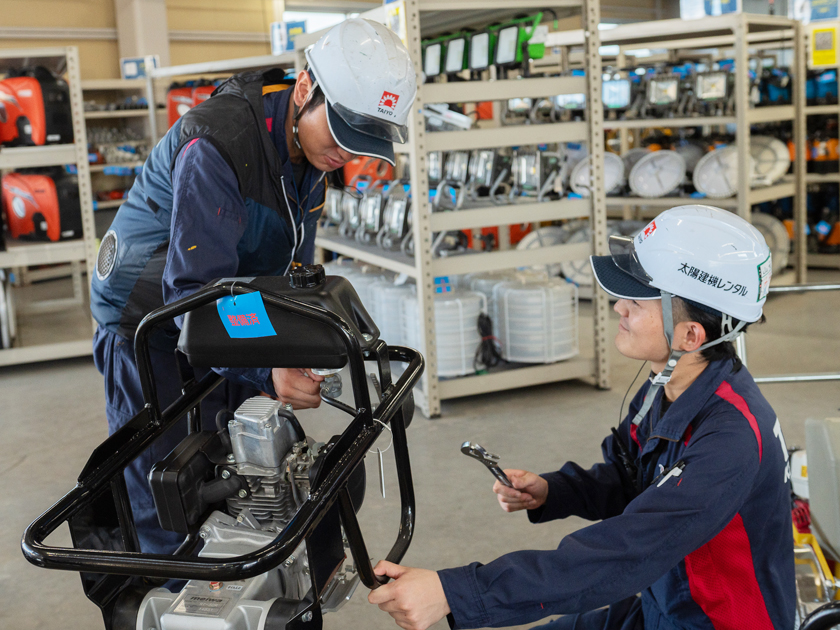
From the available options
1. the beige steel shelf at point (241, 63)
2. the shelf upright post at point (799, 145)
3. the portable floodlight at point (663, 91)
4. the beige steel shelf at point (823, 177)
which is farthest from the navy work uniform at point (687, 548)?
the beige steel shelf at point (823, 177)

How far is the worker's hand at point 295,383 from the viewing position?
1.46 m

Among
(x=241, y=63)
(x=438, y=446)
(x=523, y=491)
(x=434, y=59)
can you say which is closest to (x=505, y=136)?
(x=434, y=59)

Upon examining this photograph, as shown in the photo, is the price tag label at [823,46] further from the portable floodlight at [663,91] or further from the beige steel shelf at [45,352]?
the beige steel shelf at [45,352]

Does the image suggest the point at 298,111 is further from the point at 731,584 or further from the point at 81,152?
the point at 81,152

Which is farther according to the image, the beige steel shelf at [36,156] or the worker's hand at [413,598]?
the beige steel shelf at [36,156]

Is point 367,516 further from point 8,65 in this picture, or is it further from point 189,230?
point 8,65

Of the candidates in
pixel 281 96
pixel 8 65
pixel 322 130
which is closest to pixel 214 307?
pixel 322 130

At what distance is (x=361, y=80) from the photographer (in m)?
1.61

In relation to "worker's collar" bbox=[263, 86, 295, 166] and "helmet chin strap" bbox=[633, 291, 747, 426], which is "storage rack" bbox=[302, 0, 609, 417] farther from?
"helmet chin strap" bbox=[633, 291, 747, 426]

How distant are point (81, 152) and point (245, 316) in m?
4.90

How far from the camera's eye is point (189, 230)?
157 centimetres

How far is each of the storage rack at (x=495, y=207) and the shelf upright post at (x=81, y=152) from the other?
2312mm

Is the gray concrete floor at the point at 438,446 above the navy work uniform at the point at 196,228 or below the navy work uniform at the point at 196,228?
below

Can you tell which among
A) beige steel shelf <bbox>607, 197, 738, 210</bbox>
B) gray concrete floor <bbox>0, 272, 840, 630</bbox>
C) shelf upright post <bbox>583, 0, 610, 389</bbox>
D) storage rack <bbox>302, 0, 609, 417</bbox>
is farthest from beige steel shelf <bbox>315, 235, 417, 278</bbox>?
beige steel shelf <bbox>607, 197, 738, 210</bbox>
